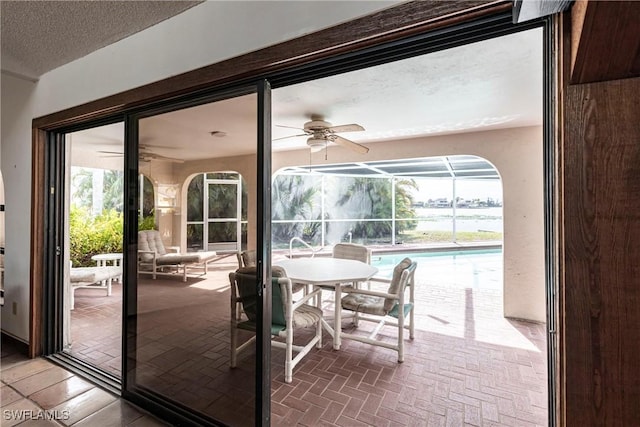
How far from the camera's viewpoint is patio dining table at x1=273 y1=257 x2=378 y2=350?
290 centimetres

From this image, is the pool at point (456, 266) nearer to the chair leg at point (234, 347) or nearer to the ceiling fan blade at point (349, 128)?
the ceiling fan blade at point (349, 128)

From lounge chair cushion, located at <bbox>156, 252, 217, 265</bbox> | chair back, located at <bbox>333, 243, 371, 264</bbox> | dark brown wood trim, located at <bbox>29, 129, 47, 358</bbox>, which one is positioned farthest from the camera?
chair back, located at <bbox>333, 243, 371, 264</bbox>

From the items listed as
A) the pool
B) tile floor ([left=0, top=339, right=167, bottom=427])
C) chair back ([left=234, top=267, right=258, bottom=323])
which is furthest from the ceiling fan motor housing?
the pool

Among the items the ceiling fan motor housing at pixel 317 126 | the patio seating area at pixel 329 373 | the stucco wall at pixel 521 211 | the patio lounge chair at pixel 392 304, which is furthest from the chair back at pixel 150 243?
the stucco wall at pixel 521 211

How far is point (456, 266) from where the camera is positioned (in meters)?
7.79

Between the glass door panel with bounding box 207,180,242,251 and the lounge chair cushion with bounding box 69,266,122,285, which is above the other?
the glass door panel with bounding box 207,180,242,251

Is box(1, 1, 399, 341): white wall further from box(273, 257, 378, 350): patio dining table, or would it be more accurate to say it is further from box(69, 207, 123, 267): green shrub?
box(69, 207, 123, 267): green shrub

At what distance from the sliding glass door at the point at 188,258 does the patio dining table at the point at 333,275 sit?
1.08 m

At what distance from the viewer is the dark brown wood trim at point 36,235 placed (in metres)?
2.69

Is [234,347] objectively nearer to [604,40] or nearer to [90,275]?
[604,40]

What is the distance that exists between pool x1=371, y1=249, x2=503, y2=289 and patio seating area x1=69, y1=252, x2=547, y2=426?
2.96 metres

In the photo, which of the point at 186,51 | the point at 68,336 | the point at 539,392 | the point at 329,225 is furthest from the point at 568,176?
the point at 329,225

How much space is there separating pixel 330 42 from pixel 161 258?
1.83 meters

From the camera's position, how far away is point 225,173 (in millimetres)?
1912
